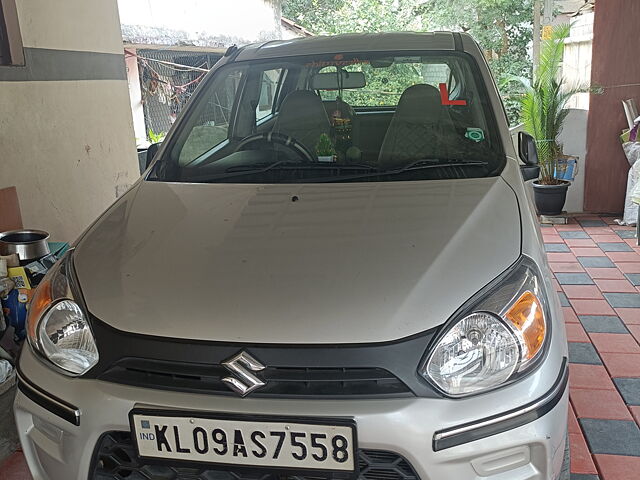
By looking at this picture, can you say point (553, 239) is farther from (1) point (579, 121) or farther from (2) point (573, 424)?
(2) point (573, 424)

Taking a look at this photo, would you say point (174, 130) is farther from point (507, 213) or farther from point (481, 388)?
point (481, 388)

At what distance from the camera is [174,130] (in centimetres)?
257

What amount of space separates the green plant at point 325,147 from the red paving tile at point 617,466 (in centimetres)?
A: 143

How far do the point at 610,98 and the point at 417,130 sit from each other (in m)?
3.90

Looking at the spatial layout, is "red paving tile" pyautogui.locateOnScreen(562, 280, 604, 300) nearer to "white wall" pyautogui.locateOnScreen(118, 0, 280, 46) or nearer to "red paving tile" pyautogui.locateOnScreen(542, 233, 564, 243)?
"red paving tile" pyautogui.locateOnScreen(542, 233, 564, 243)

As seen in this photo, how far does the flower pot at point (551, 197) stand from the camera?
548 centimetres

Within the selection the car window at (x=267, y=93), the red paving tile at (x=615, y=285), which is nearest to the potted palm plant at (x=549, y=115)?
the red paving tile at (x=615, y=285)

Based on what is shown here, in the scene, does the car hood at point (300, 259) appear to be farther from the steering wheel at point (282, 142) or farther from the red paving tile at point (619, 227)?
the red paving tile at point (619, 227)

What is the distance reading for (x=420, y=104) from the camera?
2.48 m

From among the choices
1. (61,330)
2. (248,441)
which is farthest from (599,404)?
(61,330)

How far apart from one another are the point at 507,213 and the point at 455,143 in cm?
56

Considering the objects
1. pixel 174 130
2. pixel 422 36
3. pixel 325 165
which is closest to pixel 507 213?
pixel 325 165

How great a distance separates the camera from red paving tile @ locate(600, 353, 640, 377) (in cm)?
283

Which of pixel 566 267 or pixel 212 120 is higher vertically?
pixel 212 120
